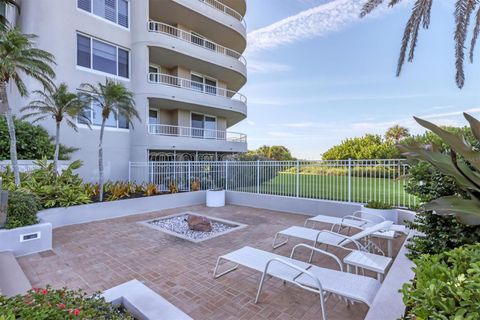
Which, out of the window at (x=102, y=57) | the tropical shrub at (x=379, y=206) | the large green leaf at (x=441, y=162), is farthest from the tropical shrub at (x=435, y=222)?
the window at (x=102, y=57)

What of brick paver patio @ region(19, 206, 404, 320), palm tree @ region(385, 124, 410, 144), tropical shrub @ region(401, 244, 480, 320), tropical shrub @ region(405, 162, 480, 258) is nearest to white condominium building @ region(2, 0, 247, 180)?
brick paver patio @ region(19, 206, 404, 320)

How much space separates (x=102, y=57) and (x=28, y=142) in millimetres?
5882

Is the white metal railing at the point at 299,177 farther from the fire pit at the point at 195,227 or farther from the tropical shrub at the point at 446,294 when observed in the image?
the tropical shrub at the point at 446,294

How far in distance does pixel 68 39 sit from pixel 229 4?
43.2 feet

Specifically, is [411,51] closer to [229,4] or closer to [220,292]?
[220,292]

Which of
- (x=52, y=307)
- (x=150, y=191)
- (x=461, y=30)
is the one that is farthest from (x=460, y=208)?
(x=150, y=191)

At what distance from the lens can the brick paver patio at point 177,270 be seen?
365cm

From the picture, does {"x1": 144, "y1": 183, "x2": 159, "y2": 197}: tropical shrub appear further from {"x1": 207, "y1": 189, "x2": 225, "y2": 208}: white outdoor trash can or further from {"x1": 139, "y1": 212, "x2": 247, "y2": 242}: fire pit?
{"x1": 207, "y1": 189, "x2": 225, "y2": 208}: white outdoor trash can

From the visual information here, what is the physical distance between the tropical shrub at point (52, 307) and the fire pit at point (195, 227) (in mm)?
4277

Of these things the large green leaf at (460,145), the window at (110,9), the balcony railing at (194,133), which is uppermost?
the window at (110,9)

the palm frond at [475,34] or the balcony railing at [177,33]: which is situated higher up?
the balcony railing at [177,33]

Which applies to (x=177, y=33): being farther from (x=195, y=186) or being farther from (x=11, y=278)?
(x=11, y=278)

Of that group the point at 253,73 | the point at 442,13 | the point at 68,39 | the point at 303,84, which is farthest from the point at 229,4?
the point at 442,13

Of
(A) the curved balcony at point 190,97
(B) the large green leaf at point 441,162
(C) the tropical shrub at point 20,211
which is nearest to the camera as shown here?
(B) the large green leaf at point 441,162
